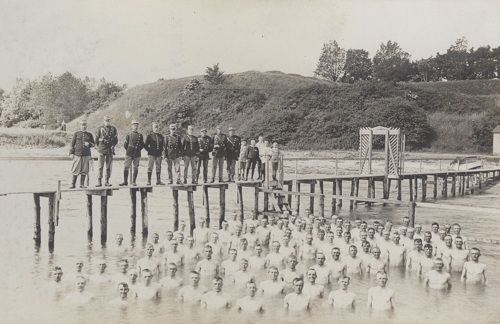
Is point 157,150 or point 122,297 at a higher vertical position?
point 157,150

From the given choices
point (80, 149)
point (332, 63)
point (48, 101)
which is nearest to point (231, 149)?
point (80, 149)

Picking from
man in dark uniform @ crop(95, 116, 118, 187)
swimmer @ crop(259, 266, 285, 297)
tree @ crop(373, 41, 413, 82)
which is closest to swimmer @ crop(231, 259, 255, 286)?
swimmer @ crop(259, 266, 285, 297)

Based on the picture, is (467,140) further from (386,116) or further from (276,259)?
(276,259)

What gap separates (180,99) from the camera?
79.0 m

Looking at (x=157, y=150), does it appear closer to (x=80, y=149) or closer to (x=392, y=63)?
(x=80, y=149)

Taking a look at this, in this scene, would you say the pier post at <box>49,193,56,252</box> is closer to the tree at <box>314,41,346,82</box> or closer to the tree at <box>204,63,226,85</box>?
the tree at <box>204,63,226,85</box>

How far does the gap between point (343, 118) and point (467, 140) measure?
12654 millimetres

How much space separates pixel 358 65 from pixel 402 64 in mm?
7055

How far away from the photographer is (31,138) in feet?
168

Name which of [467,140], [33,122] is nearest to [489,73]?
[467,140]

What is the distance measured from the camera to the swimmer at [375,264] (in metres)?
15.3

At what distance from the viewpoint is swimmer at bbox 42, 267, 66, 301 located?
44.5 ft

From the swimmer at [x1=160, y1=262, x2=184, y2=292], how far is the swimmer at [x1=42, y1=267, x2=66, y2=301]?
2.38 meters

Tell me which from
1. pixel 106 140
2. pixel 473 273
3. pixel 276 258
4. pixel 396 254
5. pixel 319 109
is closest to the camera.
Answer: pixel 473 273
